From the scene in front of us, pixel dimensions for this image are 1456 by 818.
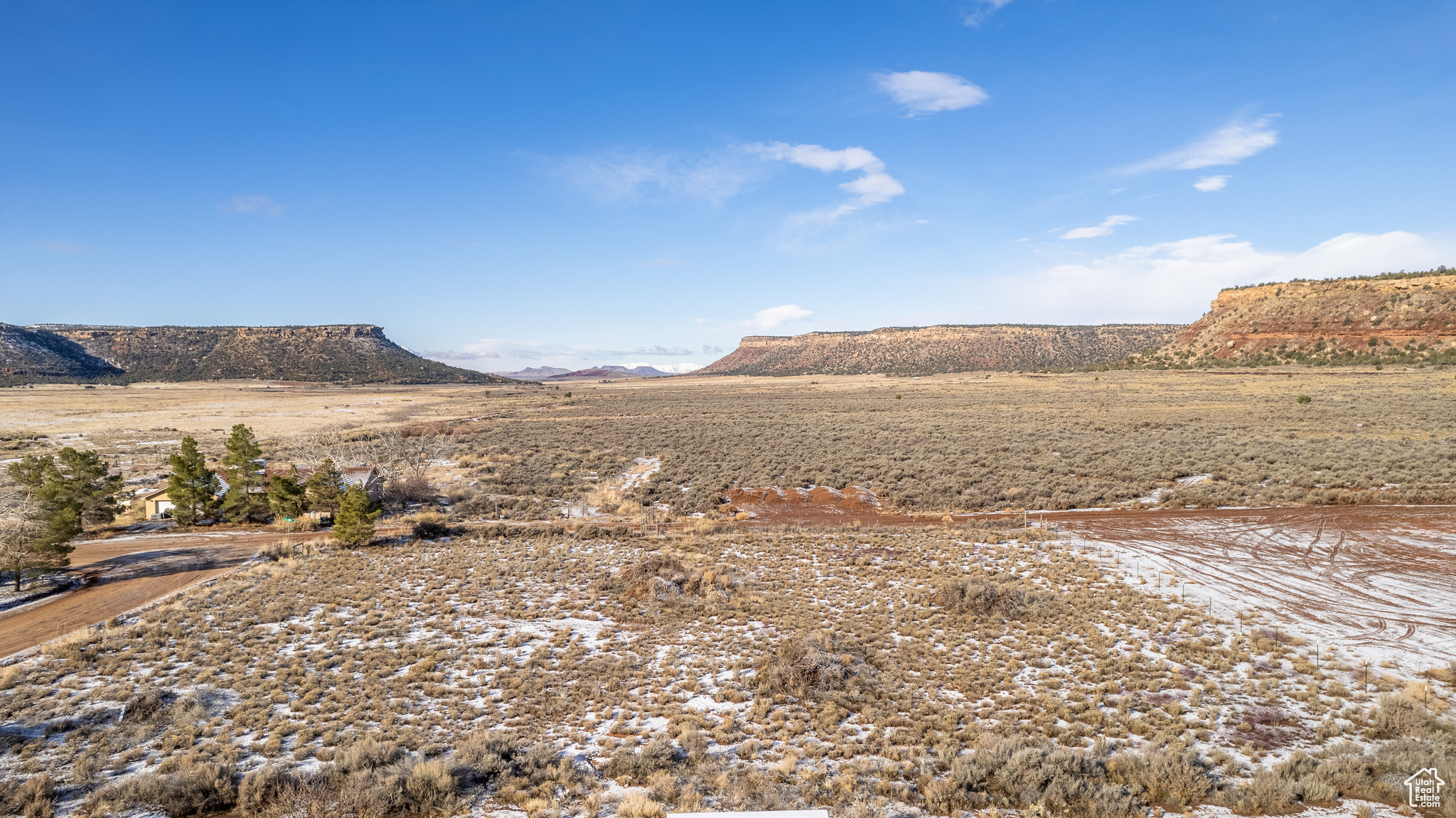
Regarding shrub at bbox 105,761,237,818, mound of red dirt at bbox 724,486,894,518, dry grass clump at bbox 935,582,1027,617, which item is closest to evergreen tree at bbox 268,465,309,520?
mound of red dirt at bbox 724,486,894,518

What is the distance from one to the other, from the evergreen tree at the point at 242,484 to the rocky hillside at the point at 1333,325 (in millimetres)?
92827

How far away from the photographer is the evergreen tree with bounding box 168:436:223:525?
21484 millimetres

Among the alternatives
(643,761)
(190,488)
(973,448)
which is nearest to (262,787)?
(643,761)

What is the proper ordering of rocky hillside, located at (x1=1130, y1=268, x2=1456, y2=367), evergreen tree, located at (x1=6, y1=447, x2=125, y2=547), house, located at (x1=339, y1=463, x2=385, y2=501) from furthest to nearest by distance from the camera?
rocky hillside, located at (x1=1130, y1=268, x2=1456, y2=367), house, located at (x1=339, y1=463, x2=385, y2=501), evergreen tree, located at (x1=6, y1=447, x2=125, y2=547)

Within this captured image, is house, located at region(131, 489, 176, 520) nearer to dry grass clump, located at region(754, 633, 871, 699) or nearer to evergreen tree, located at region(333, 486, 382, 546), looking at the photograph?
evergreen tree, located at region(333, 486, 382, 546)

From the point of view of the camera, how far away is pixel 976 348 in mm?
150625

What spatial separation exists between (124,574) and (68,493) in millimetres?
5231

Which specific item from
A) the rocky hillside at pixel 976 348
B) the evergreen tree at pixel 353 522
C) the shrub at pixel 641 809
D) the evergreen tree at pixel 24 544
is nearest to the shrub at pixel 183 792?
the shrub at pixel 641 809

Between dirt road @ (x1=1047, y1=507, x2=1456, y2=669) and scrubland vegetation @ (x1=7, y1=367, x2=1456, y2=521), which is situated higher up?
scrubland vegetation @ (x1=7, y1=367, x2=1456, y2=521)

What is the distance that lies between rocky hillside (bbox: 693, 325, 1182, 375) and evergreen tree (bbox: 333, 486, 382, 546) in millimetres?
121904

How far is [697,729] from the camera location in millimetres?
8695

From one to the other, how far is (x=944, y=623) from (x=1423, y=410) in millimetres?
42107

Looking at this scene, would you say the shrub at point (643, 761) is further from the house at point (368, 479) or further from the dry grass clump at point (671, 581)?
the house at point (368, 479)

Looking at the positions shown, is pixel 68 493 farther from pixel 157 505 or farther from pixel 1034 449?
pixel 1034 449
